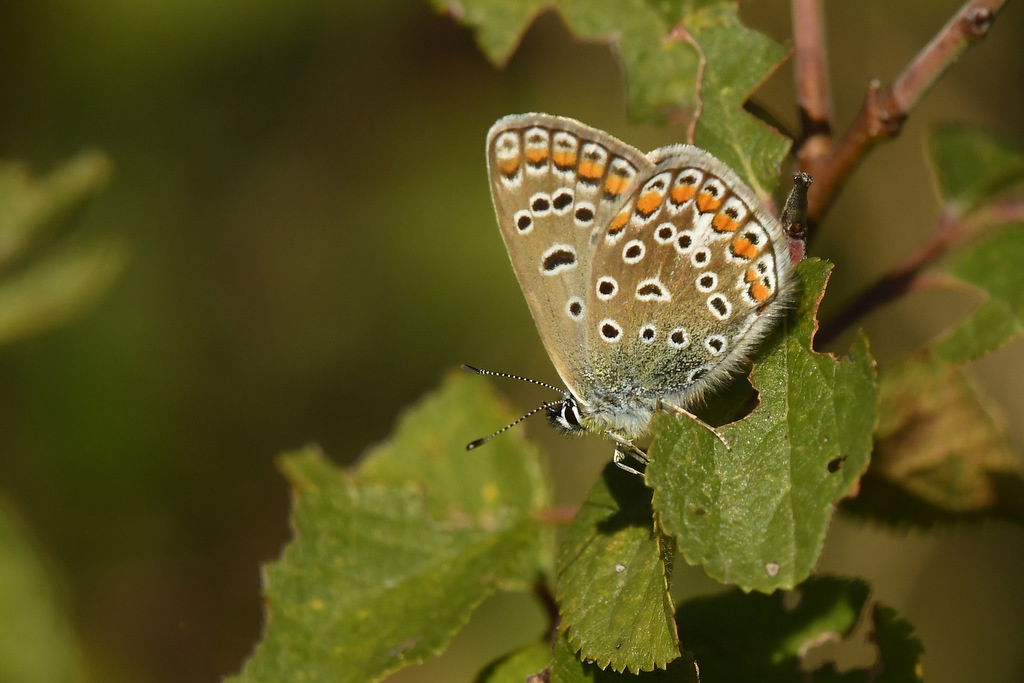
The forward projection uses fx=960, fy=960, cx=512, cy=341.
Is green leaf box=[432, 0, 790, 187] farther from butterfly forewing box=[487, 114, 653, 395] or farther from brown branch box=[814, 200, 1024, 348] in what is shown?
brown branch box=[814, 200, 1024, 348]

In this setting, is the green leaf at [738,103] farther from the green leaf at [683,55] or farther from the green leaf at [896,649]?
the green leaf at [896,649]

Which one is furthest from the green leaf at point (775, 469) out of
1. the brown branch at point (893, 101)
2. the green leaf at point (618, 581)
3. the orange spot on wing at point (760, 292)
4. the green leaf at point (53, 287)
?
the green leaf at point (53, 287)

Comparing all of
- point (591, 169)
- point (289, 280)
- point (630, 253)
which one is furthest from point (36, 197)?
point (289, 280)

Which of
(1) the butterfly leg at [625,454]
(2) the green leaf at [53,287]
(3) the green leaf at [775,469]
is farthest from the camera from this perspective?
(2) the green leaf at [53,287]

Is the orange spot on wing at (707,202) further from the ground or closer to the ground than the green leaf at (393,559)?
further from the ground

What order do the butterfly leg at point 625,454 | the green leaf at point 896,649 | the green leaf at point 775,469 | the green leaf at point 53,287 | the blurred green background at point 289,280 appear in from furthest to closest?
the blurred green background at point 289,280
the green leaf at point 53,287
the butterfly leg at point 625,454
the green leaf at point 896,649
the green leaf at point 775,469

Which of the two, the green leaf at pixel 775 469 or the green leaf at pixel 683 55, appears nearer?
the green leaf at pixel 775 469

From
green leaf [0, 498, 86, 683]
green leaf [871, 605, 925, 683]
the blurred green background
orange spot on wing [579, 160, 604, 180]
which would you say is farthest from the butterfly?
the blurred green background

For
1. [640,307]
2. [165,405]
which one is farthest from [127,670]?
[640,307]
